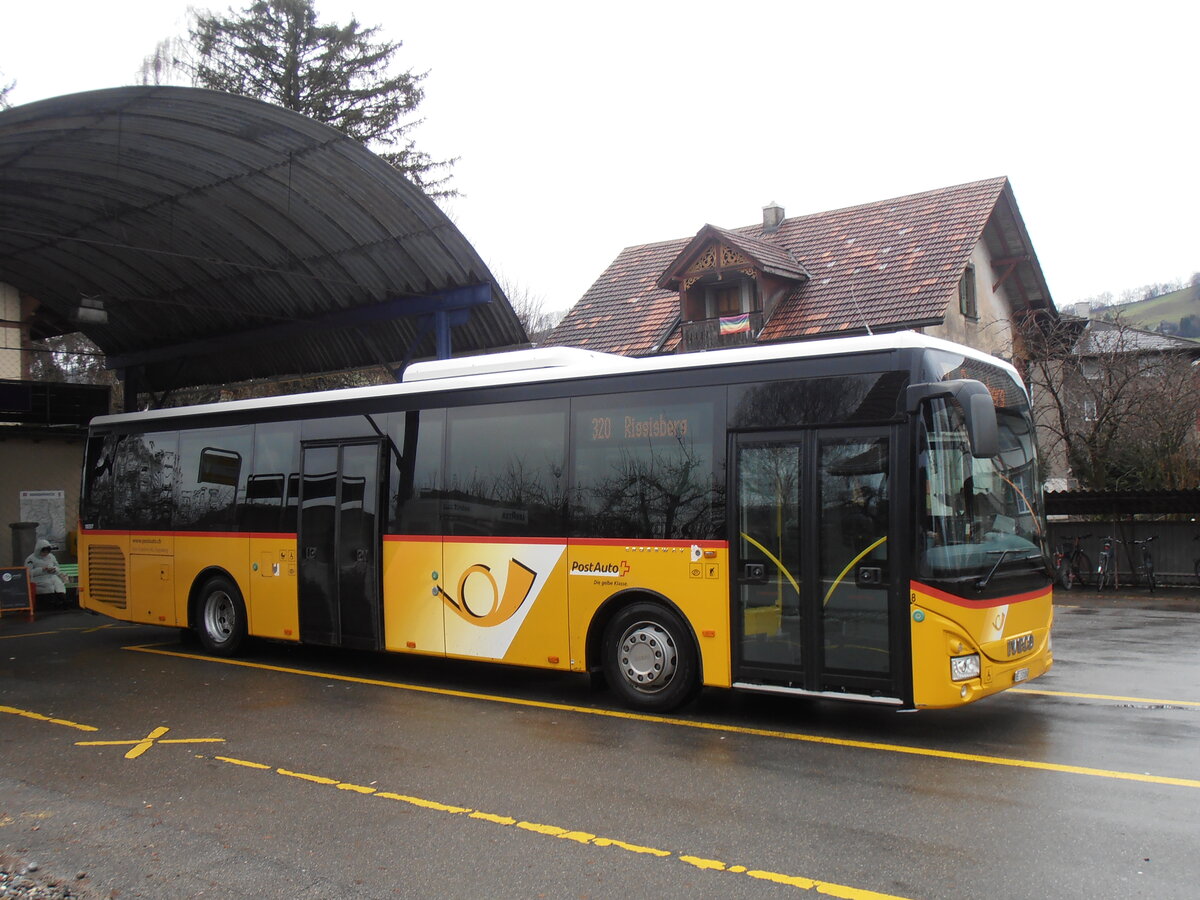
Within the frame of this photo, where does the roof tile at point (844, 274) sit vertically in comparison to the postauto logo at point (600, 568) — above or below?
above

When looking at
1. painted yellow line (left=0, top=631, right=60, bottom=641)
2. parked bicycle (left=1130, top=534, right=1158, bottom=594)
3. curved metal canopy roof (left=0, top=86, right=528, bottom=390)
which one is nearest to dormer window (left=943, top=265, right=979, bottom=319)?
parked bicycle (left=1130, top=534, right=1158, bottom=594)

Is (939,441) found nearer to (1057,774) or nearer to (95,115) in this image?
(1057,774)

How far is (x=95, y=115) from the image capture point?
13602mm

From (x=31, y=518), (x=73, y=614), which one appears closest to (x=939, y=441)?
(x=73, y=614)

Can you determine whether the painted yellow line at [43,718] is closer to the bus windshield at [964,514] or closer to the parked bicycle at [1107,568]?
the bus windshield at [964,514]

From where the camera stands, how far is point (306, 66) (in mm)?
36875

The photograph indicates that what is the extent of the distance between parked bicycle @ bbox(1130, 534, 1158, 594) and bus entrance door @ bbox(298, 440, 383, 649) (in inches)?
644

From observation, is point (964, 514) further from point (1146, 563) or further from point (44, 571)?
point (44, 571)

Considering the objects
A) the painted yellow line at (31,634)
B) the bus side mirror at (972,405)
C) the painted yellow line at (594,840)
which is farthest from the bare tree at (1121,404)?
the painted yellow line at (594,840)

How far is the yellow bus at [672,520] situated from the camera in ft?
24.2

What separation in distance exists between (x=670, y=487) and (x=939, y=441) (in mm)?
2259

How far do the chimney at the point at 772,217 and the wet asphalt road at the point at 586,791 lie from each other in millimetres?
21258

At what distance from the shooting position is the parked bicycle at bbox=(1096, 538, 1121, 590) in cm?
2083

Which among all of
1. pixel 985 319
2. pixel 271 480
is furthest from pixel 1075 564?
pixel 271 480
